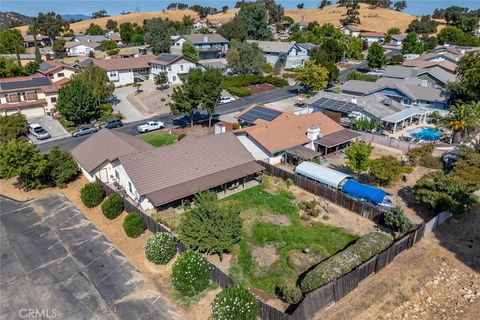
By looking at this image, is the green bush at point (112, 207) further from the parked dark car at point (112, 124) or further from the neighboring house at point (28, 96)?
the neighboring house at point (28, 96)

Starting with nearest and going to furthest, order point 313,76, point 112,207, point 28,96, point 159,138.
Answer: point 112,207
point 159,138
point 28,96
point 313,76

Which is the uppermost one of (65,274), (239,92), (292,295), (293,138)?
(293,138)

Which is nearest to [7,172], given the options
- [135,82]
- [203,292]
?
[203,292]

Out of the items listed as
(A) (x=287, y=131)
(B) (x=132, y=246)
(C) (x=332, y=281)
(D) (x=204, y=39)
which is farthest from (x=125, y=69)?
(C) (x=332, y=281)

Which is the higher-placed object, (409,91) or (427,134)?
(409,91)

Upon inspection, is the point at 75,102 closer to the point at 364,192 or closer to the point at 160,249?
the point at 160,249

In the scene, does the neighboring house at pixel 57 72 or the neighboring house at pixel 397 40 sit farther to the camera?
the neighboring house at pixel 397 40

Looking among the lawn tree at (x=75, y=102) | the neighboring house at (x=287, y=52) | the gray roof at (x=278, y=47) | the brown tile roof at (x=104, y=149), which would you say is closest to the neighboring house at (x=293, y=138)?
the brown tile roof at (x=104, y=149)

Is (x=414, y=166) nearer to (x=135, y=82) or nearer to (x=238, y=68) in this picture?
(x=238, y=68)
